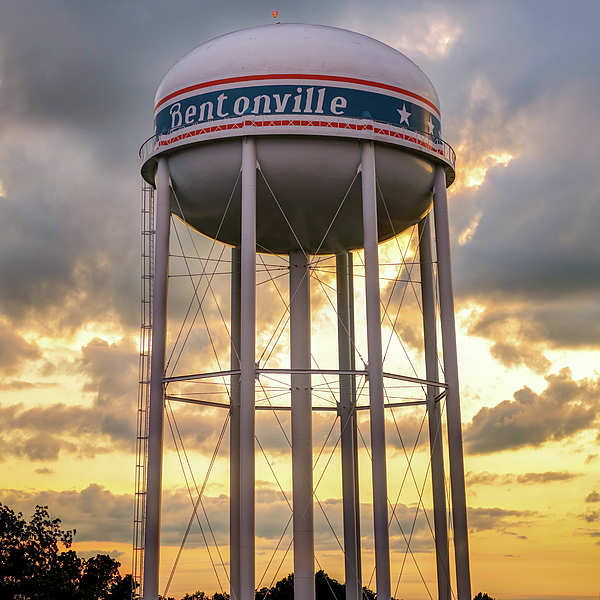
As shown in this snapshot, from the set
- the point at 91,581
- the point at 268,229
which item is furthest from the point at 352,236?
the point at 91,581

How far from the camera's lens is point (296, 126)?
17.0 meters

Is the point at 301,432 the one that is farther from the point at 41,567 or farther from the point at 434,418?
the point at 41,567

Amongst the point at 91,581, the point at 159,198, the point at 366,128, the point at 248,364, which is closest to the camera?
the point at 248,364

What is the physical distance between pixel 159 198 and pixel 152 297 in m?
2.06

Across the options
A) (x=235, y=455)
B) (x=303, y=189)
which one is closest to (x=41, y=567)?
(x=235, y=455)

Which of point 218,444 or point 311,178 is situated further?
point 218,444

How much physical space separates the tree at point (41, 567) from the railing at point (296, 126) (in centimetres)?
1227

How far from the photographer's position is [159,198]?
18531mm

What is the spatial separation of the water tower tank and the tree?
1132 centimetres

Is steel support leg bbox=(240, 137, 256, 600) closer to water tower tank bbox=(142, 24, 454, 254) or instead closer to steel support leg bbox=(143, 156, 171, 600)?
water tower tank bbox=(142, 24, 454, 254)

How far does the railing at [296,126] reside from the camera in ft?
56.0

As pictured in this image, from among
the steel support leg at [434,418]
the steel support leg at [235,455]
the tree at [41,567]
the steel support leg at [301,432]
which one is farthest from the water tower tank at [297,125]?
the tree at [41,567]

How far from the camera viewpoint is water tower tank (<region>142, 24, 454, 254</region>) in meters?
17.3

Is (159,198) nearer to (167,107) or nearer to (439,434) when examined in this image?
(167,107)
